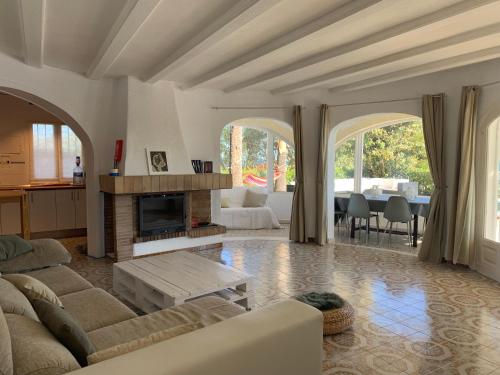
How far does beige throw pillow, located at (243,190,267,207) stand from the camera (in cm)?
Answer: 836

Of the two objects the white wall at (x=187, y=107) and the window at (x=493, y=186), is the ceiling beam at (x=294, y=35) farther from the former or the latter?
the window at (x=493, y=186)

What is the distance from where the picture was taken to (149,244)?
557cm

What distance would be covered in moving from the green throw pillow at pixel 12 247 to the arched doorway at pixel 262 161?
16.2 feet

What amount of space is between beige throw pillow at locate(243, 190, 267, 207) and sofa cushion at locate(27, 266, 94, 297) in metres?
5.28

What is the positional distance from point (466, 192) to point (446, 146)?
2.34 ft

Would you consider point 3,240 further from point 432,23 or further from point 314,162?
point 314,162

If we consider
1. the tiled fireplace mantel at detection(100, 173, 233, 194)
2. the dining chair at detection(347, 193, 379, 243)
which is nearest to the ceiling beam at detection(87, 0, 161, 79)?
the tiled fireplace mantel at detection(100, 173, 233, 194)

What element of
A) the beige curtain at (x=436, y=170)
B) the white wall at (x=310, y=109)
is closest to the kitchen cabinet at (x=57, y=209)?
the white wall at (x=310, y=109)

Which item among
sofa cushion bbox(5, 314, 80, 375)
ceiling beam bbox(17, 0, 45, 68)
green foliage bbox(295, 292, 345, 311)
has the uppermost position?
ceiling beam bbox(17, 0, 45, 68)

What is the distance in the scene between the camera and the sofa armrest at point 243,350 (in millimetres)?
1389

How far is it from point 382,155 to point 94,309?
7.02 metres

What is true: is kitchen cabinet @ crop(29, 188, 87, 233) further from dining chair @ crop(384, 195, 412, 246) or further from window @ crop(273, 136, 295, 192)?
dining chair @ crop(384, 195, 412, 246)

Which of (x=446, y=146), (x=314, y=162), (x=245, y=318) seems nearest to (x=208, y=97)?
(x=314, y=162)

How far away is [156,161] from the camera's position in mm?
5555
